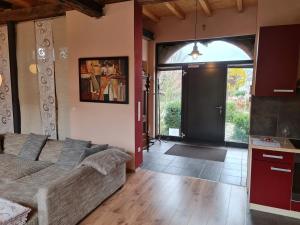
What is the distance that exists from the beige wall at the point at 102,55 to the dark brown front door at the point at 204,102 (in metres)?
2.57

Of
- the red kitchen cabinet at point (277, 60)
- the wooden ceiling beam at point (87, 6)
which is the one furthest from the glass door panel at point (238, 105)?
the wooden ceiling beam at point (87, 6)

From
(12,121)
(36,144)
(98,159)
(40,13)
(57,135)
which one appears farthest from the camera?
(12,121)

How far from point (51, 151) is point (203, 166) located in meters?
2.76

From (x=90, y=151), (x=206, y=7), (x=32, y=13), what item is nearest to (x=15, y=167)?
(x=90, y=151)

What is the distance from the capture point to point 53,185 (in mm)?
2232

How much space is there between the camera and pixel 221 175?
12.8 ft

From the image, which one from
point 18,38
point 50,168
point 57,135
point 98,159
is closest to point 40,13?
point 18,38

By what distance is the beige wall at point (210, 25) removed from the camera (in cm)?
511

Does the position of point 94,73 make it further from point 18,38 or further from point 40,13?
point 18,38

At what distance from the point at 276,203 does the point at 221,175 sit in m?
1.22

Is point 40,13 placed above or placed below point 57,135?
above

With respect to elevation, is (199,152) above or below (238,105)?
below

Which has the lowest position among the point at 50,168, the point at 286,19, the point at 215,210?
the point at 215,210

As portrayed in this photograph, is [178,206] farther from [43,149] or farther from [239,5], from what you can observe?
[239,5]
